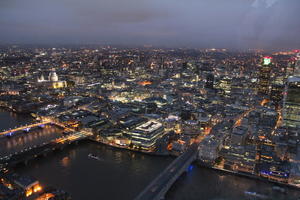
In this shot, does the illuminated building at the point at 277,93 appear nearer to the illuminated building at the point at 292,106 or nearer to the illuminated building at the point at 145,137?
the illuminated building at the point at 292,106

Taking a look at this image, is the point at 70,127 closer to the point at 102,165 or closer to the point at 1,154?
the point at 1,154

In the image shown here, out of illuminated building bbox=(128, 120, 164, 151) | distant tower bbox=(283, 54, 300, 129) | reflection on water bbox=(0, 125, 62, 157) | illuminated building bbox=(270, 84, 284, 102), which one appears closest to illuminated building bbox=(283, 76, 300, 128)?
distant tower bbox=(283, 54, 300, 129)

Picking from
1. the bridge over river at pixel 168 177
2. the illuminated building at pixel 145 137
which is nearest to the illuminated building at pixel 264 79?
the bridge over river at pixel 168 177

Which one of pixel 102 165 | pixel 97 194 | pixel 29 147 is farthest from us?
pixel 29 147

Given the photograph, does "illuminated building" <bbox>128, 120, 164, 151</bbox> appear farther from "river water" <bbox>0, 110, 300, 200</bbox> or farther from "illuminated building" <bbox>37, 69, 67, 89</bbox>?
"illuminated building" <bbox>37, 69, 67, 89</bbox>

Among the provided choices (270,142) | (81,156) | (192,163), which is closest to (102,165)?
(81,156)

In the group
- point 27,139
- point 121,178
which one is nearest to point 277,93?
point 121,178

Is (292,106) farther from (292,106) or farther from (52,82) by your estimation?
(52,82)
